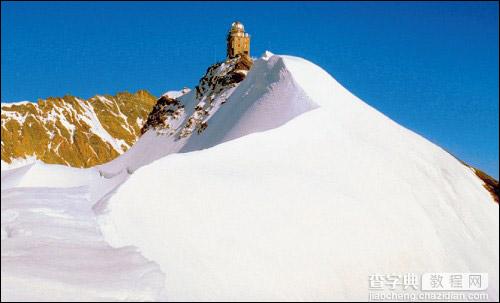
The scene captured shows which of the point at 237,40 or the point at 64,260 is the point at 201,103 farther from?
the point at 64,260

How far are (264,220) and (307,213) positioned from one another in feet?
7.24

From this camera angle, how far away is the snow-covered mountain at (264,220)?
1563cm

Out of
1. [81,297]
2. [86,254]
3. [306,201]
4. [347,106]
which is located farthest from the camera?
[347,106]

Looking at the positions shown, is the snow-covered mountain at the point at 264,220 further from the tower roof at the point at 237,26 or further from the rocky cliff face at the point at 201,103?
the tower roof at the point at 237,26

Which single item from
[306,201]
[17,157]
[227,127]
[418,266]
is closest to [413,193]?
[418,266]

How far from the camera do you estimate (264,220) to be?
20.4 metres

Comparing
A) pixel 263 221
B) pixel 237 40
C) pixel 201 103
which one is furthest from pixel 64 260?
pixel 237 40

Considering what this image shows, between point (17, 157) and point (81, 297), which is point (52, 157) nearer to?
point (17, 157)

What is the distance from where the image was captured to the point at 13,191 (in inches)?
819

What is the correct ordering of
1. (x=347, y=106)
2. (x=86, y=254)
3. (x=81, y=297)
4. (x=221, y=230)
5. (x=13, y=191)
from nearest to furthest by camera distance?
(x=81, y=297)
(x=86, y=254)
(x=221, y=230)
(x=13, y=191)
(x=347, y=106)

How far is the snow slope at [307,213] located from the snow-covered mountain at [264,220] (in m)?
0.06

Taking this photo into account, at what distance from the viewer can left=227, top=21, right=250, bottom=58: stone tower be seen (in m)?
89.1

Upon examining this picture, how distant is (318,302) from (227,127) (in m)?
35.1

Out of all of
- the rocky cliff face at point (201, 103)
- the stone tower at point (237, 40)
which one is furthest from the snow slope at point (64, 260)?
the stone tower at point (237, 40)
